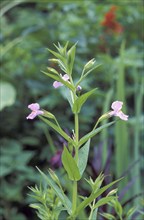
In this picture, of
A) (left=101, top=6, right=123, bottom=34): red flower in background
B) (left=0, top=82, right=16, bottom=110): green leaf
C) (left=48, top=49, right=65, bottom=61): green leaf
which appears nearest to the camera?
(left=48, top=49, right=65, bottom=61): green leaf

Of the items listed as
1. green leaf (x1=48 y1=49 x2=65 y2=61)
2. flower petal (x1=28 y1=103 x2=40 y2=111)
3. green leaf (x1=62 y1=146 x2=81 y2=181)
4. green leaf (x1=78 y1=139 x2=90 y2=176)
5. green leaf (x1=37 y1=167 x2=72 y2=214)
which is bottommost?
green leaf (x1=37 y1=167 x2=72 y2=214)

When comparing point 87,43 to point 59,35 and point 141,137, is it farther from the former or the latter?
point 141,137

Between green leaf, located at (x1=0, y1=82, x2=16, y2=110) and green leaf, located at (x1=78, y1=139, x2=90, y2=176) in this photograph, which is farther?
green leaf, located at (x1=0, y1=82, x2=16, y2=110)

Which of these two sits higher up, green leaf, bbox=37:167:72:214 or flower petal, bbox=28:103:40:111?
flower petal, bbox=28:103:40:111

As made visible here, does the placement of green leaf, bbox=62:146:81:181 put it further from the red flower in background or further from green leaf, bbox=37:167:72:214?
the red flower in background

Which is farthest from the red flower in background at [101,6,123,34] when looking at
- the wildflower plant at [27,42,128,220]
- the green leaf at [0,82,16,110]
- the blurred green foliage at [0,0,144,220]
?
the wildflower plant at [27,42,128,220]

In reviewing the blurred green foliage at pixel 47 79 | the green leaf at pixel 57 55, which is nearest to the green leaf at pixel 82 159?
the green leaf at pixel 57 55

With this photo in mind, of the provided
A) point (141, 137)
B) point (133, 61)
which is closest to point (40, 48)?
point (133, 61)
